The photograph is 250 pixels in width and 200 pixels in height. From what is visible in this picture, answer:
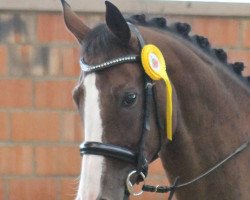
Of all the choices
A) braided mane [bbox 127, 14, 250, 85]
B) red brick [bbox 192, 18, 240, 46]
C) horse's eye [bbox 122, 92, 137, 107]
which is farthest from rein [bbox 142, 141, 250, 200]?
red brick [bbox 192, 18, 240, 46]

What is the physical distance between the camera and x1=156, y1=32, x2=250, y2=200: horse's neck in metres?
2.79

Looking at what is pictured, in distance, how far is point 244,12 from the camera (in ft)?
16.1

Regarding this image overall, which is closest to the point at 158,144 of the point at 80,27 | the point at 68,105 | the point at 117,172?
the point at 117,172

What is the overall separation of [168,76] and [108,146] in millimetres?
455

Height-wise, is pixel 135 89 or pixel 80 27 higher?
pixel 80 27

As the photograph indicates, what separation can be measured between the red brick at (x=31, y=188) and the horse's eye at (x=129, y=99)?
96.9 inches

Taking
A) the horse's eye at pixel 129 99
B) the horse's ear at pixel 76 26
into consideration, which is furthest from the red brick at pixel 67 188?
the horse's eye at pixel 129 99

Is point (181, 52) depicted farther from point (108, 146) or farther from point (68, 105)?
point (68, 105)

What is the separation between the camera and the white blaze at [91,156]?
2477 mm

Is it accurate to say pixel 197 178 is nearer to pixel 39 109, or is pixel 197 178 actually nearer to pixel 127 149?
pixel 127 149

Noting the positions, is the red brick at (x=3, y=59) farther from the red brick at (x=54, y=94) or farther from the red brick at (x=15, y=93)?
the red brick at (x=54, y=94)

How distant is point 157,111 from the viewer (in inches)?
104

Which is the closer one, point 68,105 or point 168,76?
point 168,76

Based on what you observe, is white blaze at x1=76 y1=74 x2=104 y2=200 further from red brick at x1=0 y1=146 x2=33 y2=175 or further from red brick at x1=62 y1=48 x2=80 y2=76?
red brick at x1=0 y1=146 x2=33 y2=175
